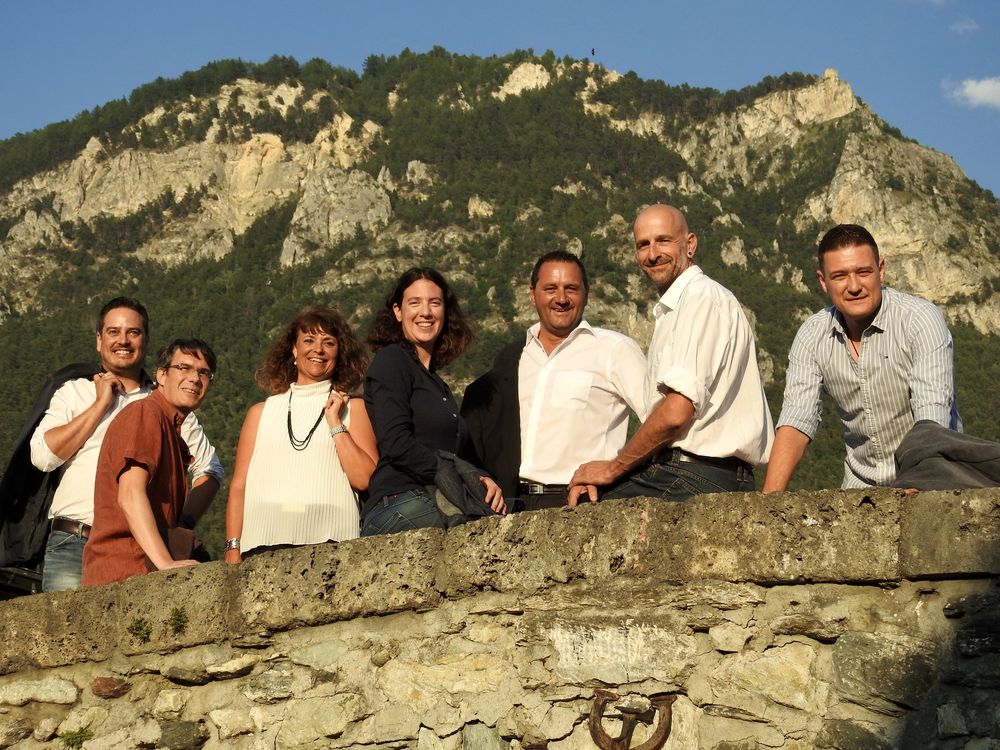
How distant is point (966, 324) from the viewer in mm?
75125

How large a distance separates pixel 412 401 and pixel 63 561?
1.66 m

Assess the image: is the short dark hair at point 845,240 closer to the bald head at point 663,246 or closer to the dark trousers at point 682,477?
the bald head at point 663,246

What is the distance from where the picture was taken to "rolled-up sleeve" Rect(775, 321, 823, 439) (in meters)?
4.37

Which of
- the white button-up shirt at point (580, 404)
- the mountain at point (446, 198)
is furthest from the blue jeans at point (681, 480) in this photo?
the mountain at point (446, 198)

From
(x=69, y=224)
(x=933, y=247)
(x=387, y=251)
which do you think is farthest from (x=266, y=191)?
(x=933, y=247)

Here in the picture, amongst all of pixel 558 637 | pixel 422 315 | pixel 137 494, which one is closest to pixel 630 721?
pixel 558 637

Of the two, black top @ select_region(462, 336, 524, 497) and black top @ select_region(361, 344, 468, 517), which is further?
black top @ select_region(462, 336, 524, 497)

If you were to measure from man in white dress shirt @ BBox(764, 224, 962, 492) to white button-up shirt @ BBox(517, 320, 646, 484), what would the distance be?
0.71 metres

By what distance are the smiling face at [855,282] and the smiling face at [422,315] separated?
1636mm

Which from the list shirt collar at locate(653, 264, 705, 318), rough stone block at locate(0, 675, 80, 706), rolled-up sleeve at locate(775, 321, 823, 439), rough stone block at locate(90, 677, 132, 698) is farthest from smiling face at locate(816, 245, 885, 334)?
rough stone block at locate(0, 675, 80, 706)

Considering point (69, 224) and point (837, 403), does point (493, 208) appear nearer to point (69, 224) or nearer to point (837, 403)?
point (69, 224)

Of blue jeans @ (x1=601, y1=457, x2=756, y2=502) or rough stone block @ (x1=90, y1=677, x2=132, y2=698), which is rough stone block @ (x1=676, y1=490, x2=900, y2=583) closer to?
blue jeans @ (x1=601, y1=457, x2=756, y2=502)

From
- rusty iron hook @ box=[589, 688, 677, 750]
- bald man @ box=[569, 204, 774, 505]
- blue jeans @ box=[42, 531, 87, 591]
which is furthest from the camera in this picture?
blue jeans @ box=[42, 531, 87, 591]

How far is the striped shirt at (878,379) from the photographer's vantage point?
4.10 m
